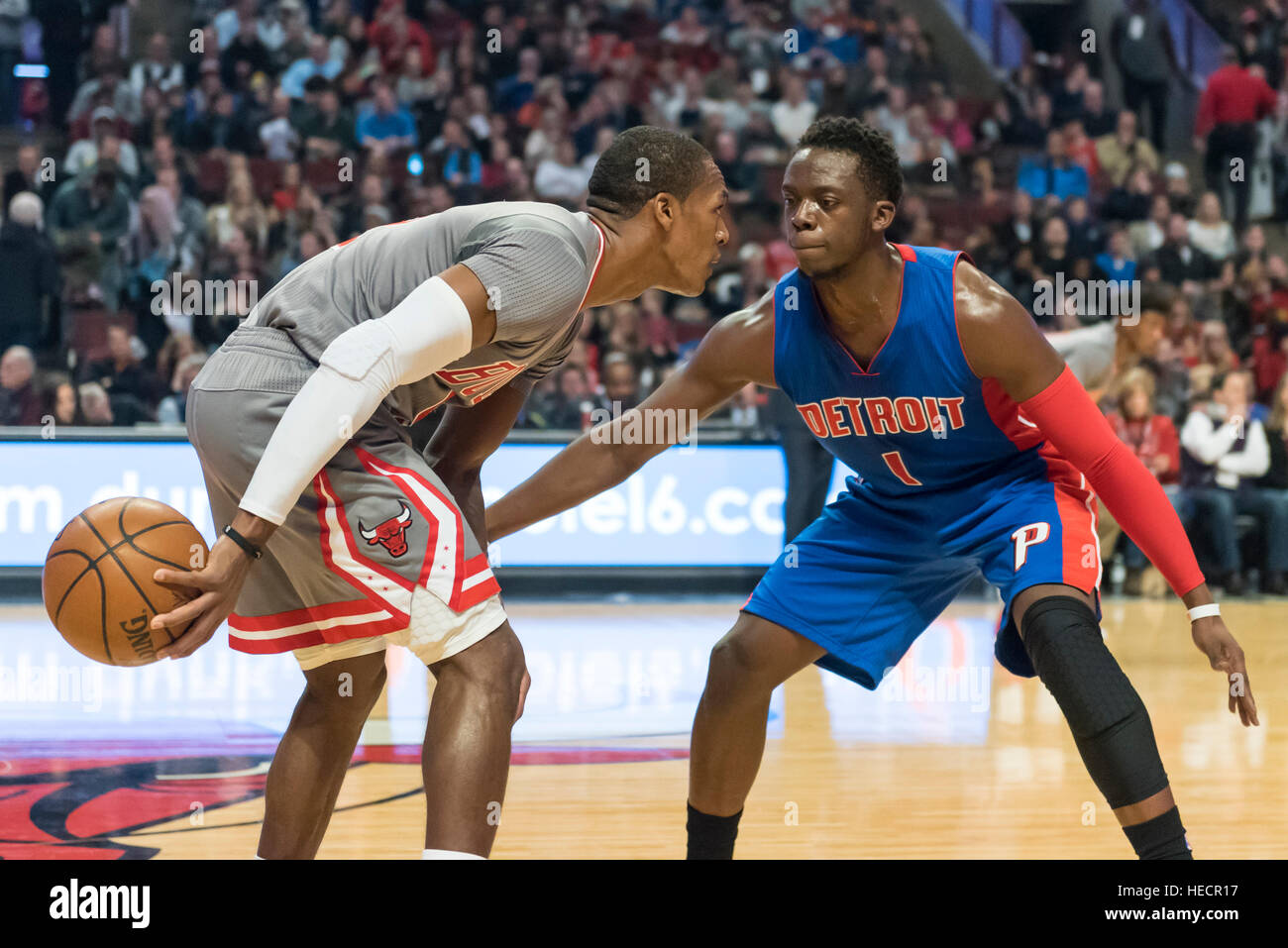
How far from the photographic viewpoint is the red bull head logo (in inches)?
107

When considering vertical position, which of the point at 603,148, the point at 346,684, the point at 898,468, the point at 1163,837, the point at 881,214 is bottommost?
the point at 1163,837

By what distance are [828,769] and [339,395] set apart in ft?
9.40

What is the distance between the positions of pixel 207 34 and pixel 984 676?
31.0 feet

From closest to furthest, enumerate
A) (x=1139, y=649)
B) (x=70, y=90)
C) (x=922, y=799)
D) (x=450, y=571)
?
(x=450, y=571) → (x=922, y=799) → (x=1139, y=649) → (x=70, y=90)

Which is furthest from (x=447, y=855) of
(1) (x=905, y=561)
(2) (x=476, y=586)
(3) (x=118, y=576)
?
(1) (x=905, y=561)

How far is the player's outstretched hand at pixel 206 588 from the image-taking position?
8.32 feet

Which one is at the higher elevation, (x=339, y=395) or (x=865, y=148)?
(x=865, y=148)

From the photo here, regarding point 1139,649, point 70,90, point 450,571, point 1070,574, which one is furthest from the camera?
point 70,90

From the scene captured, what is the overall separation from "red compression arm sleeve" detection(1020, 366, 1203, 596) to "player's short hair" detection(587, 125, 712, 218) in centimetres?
84

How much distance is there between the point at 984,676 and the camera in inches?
268

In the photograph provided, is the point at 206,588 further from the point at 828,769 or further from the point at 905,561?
the point at 828,769

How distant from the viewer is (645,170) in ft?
9.89
